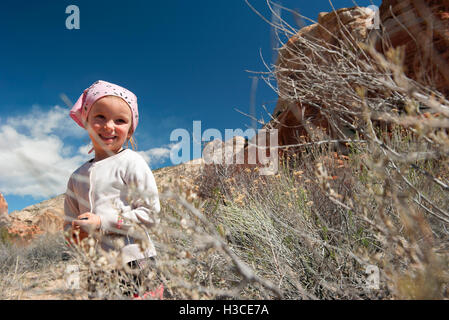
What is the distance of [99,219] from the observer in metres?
1.39

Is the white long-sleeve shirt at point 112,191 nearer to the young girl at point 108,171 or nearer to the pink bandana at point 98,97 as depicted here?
the young girl at point 108,171

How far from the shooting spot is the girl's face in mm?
1611

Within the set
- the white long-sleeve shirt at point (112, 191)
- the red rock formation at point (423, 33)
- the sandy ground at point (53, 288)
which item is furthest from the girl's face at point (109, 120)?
the red rock formation at point (423, 33)

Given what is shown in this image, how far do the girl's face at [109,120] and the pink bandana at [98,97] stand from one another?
3cm

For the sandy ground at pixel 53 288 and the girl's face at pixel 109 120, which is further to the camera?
the girl's face at pixel 109 120

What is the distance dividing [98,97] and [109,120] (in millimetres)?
152

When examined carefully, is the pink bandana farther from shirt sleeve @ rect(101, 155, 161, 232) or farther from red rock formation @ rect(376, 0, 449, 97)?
red rock formation @ rect(376, 0, 449, 97)

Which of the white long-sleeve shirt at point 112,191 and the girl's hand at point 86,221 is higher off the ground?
the white long-sleeve shirt at point 112,191

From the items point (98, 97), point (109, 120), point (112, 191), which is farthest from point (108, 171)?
point (98, 97)

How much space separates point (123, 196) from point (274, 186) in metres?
2.19

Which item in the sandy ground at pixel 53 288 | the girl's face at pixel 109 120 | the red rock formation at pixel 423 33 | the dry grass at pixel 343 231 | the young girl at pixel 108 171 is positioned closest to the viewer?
the dry grass at pixel 343 231

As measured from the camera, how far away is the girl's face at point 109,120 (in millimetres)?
1611
